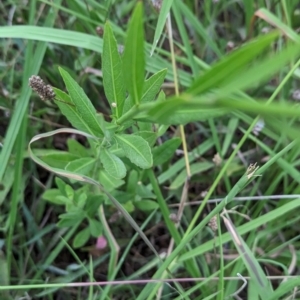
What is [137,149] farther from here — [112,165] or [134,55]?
[134,55]

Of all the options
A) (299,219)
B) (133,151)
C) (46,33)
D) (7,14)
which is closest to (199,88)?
(133,151)

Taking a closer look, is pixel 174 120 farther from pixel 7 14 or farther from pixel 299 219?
pixel 7 14

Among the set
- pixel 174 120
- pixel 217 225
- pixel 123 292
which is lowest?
pixel 123 292

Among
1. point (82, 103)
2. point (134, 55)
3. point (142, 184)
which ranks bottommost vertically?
point (142, 184)

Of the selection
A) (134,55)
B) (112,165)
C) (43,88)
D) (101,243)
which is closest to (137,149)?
(112,165)

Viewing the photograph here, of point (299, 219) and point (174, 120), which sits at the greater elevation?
point (174, 120)

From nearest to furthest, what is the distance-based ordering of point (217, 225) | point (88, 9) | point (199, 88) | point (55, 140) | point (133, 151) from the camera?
point (199, 88)
point (133, 151)
point (217, 225)
point (88, 9)
point (55, 140)

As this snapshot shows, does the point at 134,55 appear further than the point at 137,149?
No

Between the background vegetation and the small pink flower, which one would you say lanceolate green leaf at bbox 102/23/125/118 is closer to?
the background vegetation
